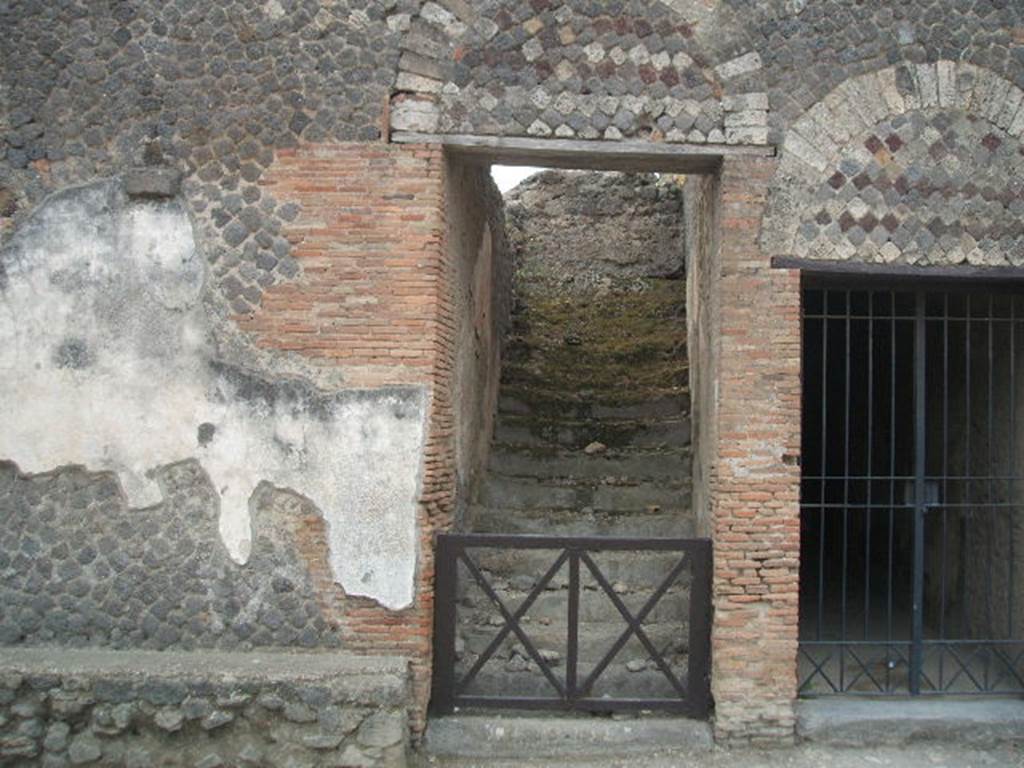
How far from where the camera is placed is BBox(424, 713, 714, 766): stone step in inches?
204

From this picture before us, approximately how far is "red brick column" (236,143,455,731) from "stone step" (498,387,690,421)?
320cm

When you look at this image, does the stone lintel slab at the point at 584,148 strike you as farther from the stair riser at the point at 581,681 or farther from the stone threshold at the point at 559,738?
the stone threshold at the point at 559,738

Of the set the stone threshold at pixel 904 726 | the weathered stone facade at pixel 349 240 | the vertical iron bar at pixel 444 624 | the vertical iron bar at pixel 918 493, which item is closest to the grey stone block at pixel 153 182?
the weathered stone facade at pixel 349 240

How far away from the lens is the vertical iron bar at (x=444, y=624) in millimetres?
5402

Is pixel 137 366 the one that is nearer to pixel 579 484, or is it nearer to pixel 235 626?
pixel 235 626

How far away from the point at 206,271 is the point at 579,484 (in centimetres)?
365

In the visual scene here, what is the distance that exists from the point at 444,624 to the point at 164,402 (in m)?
2.22

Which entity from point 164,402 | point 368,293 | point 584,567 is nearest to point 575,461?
point 584,567

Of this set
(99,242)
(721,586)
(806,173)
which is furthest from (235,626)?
(806,173)

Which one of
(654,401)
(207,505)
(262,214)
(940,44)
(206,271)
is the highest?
(940,44)

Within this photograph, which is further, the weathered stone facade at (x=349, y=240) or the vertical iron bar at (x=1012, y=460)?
the vertical iron bar at (x=1012, y=460)

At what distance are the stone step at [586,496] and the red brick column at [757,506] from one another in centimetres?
194

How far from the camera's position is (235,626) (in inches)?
207

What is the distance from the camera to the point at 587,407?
28.0ft
